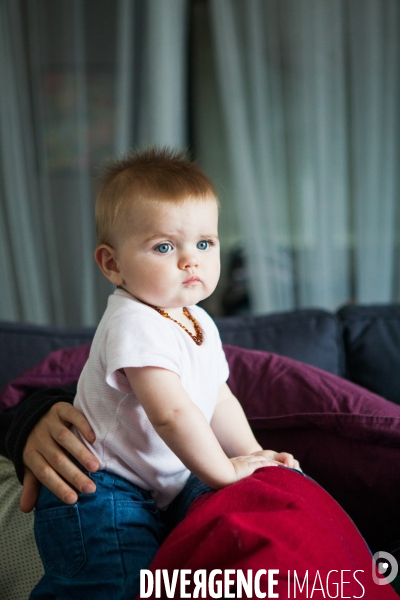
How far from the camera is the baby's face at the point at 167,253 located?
95 cm

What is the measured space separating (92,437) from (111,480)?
2.9 inches

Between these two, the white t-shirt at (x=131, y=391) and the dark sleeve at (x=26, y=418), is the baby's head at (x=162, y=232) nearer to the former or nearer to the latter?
the white t-shirt at (x=131, y=391)

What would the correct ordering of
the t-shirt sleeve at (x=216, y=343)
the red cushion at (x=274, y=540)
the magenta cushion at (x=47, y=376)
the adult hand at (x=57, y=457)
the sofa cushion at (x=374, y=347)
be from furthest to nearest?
the sofa cushion at (x=374, y=347) < the magenta cushion at (x=47, y=376) < the t-shirt sleeve at (x=216, y=343) < the adult hand at (x=57, y=457) < the red cushion at (x=274, y=540)

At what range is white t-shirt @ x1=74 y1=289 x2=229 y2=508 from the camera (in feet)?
3.04

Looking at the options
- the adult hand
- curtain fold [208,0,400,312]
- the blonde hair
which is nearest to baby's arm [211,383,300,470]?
the adult hand

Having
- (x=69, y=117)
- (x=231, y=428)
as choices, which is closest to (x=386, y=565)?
(x=231, y=428)

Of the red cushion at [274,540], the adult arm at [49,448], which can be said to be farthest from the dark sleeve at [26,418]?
the red cushion at [274,540]

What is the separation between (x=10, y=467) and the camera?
1.23m

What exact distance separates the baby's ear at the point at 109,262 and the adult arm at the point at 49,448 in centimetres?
23

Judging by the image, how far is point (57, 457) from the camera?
1.01 m

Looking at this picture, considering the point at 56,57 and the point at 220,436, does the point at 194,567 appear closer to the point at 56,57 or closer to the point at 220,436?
the point at 220,436

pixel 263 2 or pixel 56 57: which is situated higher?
pixel 263 2

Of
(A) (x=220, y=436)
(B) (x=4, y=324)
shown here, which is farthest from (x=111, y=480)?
(B) (x=4, y=324)

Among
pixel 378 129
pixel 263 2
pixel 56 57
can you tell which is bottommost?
pixel 378 129
